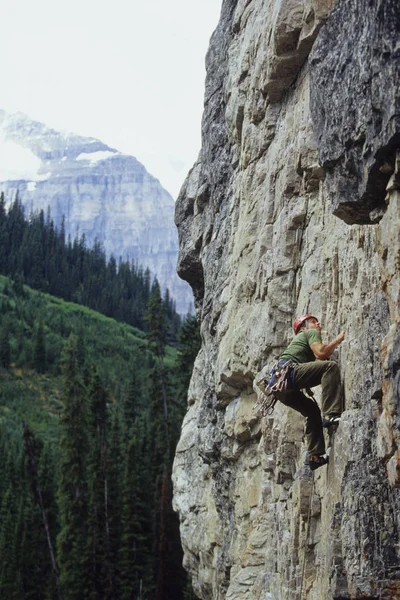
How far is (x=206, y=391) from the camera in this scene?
21234mm

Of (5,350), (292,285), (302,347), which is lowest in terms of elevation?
(5,350)

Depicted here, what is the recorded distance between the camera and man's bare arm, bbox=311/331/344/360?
11.7 metres

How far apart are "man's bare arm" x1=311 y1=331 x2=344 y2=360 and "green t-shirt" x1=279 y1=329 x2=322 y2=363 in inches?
8.0

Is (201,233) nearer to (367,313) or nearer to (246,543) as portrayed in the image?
(246,543)

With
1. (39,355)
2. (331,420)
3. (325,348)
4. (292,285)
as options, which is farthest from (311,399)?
(39,355)

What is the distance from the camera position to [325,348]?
465 inches

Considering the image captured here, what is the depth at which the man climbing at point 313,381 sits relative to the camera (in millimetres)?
11805

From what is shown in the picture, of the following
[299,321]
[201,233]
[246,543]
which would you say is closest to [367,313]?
[299,321]

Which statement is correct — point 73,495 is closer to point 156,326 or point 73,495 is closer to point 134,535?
point 134,535

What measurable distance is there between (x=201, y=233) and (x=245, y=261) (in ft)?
16.4

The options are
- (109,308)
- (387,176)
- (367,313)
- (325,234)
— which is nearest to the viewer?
(387,176)

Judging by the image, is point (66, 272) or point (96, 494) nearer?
point (96, 494)

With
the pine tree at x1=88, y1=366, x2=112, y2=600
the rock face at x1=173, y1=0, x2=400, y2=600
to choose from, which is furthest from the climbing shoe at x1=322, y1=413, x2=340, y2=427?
the pine tree at x1=88, y1=366, x2=112, y2=600

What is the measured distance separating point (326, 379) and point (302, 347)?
750 mm
